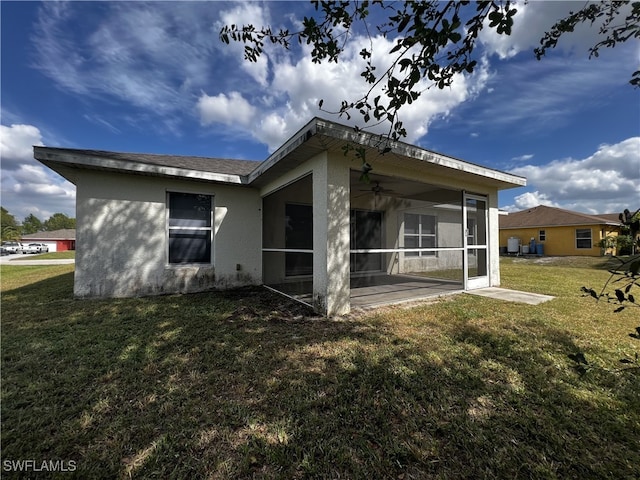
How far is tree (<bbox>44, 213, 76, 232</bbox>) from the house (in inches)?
3731

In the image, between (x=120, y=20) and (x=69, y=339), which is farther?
(x=120, y=20)

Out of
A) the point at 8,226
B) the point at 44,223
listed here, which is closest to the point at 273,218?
the point at 8,226

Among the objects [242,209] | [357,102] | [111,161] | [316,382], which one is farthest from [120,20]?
[316,382]

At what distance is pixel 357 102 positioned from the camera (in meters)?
1.81

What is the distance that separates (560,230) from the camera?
1977cm

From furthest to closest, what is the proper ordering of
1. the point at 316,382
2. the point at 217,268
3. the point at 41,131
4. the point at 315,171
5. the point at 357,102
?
1. the point at 41,131
2. the point at 217,268
3. the point at 315,171
4. the point at 316,382
5. the point at 357,102

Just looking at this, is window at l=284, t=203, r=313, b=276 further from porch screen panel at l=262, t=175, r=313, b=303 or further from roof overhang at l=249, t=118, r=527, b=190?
roof overhang at l=249, t=118, r=527, b=190

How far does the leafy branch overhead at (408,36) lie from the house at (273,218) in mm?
1666

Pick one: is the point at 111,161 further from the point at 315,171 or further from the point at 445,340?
the point at 445,340

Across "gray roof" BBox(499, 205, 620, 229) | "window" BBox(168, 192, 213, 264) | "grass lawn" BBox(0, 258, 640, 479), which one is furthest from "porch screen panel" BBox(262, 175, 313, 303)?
"gray roof" BBox(499, 205, 620, 229)

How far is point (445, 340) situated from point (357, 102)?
3088 millimetres

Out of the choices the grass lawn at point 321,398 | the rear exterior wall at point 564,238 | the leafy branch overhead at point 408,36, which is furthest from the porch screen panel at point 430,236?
the rear exterior wall at point 564,238

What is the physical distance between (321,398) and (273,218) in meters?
5.76

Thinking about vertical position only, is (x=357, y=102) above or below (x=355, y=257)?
above
